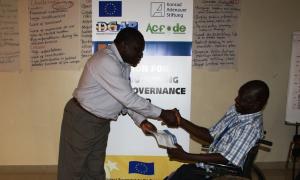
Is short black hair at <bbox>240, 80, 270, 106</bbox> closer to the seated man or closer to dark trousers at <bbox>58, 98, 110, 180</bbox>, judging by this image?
the seated man

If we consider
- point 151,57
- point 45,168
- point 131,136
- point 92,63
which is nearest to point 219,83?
point 151,57

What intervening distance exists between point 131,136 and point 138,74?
1.91ft

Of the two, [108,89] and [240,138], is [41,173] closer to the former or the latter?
[108,89]

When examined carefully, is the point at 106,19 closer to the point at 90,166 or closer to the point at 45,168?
the point at 90,166

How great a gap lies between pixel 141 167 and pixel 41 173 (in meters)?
1.21

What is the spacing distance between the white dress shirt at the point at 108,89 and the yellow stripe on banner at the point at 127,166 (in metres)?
0.65

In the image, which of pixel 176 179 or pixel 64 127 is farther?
pixel 64 127

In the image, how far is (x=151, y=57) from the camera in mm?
2953

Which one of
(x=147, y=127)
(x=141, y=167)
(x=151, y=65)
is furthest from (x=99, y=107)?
(x=141, y=167)

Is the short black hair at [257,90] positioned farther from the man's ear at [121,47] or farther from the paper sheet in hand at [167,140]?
the man's ear at [121,47]

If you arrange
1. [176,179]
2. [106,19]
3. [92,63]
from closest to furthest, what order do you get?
[176,179] < [92,63] < [106,19]

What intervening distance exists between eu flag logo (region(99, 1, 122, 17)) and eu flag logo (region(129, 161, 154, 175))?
4.51ft

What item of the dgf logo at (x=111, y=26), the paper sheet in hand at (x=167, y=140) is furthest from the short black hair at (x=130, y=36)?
the paper sheet in hand at (x=167, y=140)

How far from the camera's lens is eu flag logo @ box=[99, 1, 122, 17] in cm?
286
